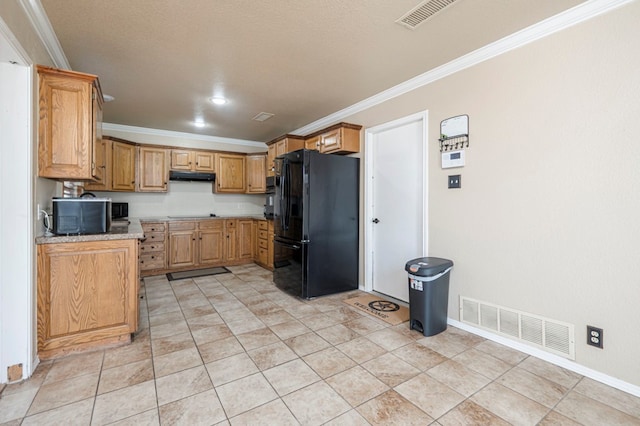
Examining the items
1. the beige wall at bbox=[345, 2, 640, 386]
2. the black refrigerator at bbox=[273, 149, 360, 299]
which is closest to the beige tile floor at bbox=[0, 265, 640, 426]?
the beige wall at bbox=[345, 2, 640, 386]

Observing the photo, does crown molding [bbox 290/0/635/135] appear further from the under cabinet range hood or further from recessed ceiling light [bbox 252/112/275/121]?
the under cabinet range hood

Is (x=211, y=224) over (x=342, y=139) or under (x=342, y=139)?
under

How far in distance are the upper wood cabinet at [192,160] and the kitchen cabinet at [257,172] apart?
27.9 inches

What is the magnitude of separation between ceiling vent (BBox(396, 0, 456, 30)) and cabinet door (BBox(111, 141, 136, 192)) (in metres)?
4.62

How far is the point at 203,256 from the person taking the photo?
520 cm

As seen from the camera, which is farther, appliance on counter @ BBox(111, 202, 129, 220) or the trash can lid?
appliance on counter @ BBox(111, 202, 129, 220)

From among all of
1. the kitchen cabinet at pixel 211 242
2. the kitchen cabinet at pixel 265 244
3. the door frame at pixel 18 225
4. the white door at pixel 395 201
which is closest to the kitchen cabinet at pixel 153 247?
the kitchen cabinet at pixel 211 242

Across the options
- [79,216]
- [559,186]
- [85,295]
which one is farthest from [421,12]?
[85,295]

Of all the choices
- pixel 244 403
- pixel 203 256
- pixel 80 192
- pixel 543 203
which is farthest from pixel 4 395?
pixel 543 203

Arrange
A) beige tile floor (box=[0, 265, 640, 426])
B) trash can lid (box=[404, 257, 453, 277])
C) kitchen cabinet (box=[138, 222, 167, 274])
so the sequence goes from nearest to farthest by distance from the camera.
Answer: beige tile floor (box=[0, 265, 640, 426]) < trash can lid (box=[404, 257, 453, 277]) < kitchen cabinet (box=[138, 222, 167, 274])

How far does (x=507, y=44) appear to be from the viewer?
2355mm

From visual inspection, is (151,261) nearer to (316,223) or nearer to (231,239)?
(231,239)

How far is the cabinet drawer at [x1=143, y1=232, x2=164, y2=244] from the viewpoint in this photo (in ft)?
15.5

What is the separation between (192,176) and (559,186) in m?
5.27
